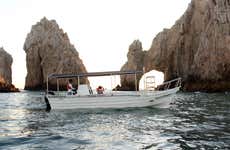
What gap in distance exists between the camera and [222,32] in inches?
3187

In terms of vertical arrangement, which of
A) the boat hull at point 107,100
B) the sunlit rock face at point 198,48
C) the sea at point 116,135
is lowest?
the sea at point 116,135

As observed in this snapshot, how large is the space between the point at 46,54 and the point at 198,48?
71729mm

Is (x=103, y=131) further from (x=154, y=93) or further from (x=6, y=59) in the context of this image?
(x=6, y=59)

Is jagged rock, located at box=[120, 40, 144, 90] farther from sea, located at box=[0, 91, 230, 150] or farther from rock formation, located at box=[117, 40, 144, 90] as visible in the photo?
sea, located at box=[0, 91, 230, 150]

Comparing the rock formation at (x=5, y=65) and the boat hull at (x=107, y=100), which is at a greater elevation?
the rock formation at (x=5, y=65)

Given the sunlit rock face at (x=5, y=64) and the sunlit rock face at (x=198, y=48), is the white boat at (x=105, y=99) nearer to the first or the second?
the sunlit rock face at (x=198, y=48)

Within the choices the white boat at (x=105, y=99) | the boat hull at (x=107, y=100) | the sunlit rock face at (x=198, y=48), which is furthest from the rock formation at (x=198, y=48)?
the boat hull at (x=107, y=100)

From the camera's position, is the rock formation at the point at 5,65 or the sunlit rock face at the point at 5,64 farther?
the sunlit rock face at the point at 5,64

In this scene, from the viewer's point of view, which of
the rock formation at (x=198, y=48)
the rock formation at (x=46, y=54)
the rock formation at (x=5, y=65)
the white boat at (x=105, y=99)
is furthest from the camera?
the rock formation at (x=5, y=65)

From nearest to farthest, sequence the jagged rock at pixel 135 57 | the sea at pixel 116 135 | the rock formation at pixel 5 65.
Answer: the sea at pixel 116 135 → the jagged rock at pixel 135 57 → the rock formation at pixel 5 65

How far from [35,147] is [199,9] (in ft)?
317

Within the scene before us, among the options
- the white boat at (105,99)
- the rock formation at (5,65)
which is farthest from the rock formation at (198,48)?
the rock formation at (5,65)

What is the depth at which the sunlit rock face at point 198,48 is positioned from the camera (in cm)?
7644

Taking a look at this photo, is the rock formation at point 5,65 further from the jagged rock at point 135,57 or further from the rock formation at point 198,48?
the rock formation at point 198,48
